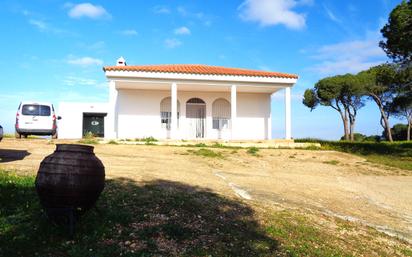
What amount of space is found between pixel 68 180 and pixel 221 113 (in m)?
19.0

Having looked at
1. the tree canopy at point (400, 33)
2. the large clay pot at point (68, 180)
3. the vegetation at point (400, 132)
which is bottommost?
the large clay pot at point (68, 180)

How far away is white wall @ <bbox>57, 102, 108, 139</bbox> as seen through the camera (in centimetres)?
2822

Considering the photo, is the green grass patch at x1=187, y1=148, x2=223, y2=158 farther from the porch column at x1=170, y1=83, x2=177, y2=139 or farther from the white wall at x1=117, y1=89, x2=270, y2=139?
the white wall at x1=117, y1=89, x2=270, y2=139

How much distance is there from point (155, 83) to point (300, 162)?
924cm

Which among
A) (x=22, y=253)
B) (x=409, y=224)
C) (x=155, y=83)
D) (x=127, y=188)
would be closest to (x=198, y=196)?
(x=127, y=188)

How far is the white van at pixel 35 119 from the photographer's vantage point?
17.5 m

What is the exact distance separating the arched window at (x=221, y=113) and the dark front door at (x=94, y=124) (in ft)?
34.6

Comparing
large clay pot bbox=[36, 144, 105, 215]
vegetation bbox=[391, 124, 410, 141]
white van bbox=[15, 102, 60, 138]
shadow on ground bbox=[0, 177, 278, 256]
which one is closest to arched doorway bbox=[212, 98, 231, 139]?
white van bbox=[15, 102, 60, 138]

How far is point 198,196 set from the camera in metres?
6.77

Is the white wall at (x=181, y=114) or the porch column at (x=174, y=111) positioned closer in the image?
A: the porch column at (x=174, y=111)

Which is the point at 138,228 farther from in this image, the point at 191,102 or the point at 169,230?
the point at 191,102

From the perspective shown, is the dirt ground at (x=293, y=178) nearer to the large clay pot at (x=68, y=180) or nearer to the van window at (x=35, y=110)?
the large clay pot at (x=68, y=180)

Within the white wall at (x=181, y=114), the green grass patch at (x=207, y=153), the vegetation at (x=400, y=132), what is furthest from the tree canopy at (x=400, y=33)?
the vegetation at (x=400, y=132)

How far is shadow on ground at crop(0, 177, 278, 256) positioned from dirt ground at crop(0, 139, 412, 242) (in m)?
1.59
